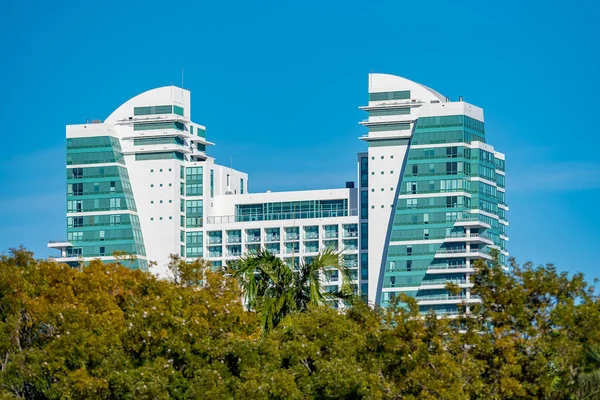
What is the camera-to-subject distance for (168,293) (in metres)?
68.7

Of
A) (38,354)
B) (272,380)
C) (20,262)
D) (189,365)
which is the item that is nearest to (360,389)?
(272,380)

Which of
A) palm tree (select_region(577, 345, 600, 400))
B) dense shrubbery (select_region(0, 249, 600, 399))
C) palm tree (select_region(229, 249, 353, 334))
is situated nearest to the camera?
palm tree (select_region(577, 345, 600, 400))

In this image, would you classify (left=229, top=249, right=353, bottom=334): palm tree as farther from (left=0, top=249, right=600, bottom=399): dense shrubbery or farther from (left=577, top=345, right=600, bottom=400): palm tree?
(left=577, top=345, right=600, bottom=400): palm tree

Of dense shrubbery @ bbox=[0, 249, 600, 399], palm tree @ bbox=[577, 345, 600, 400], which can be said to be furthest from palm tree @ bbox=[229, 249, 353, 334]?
palm tree @ bbox=[577, 345, 600, 400]

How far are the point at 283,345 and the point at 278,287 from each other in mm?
3740

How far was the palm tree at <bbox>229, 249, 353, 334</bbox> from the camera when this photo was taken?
66.4m

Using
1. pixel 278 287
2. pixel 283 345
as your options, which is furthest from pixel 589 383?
pixel 278 287

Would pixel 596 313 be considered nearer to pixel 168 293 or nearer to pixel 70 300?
pixel 168 293

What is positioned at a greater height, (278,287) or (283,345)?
(278,287)

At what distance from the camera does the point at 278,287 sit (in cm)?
6706

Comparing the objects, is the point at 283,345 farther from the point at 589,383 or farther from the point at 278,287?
the point at 589,383

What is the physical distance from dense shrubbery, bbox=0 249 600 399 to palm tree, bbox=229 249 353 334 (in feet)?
2.65

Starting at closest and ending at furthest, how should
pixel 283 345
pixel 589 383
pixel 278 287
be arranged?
pixel 589 383 < pixel 283 345 < pixel 278 287

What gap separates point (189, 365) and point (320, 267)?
690 cm
